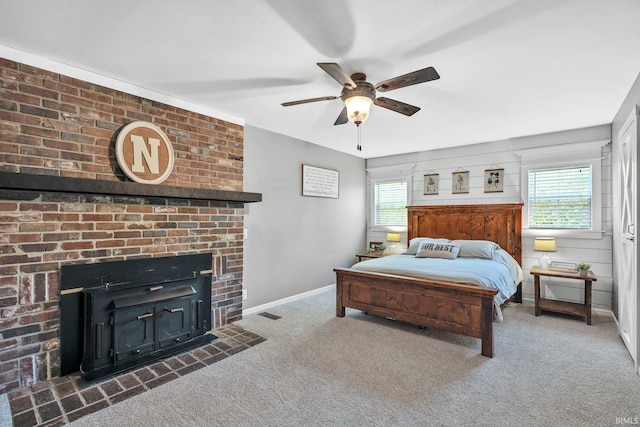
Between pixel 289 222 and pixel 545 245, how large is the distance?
136 inches

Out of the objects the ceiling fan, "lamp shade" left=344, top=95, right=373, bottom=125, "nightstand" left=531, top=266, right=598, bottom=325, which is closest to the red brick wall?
the ceiling fan

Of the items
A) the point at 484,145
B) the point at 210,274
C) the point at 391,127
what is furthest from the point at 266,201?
the point at 484,145

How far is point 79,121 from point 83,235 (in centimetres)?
93

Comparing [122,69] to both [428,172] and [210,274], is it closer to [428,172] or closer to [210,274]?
[210,274]

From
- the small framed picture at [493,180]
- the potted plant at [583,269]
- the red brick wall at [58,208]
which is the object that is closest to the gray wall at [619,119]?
the potted plant at [583,269]

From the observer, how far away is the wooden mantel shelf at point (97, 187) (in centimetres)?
205

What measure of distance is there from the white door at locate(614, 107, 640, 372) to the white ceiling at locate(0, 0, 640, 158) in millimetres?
523

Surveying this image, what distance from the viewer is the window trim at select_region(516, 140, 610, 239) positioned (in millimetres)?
3936

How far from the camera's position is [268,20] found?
189 centimetres

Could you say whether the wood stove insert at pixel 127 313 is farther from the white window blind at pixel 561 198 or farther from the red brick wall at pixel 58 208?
the white window blind at pixel 561 198

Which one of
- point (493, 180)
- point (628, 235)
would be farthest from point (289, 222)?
point (628, 235)

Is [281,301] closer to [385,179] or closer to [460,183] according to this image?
[385,179]

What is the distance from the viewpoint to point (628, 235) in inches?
110

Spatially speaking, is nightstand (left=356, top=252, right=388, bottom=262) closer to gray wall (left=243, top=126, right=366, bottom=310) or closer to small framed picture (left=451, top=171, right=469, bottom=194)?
gray wall (left=243, top=126, right=366, bottom=310)
